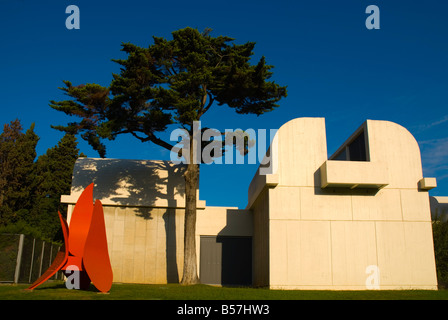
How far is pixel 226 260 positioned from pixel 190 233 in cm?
518

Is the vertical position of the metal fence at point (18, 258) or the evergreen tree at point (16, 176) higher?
the evergreen tree at point (16, 176)

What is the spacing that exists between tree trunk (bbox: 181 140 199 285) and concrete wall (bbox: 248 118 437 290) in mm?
4267

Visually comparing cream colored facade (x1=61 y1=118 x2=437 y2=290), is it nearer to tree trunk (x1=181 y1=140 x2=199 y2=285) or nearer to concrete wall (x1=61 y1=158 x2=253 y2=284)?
tree trunk (x1=181 y1=140 x2=199 y2=285)

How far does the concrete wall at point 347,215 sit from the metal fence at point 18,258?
35.1ft

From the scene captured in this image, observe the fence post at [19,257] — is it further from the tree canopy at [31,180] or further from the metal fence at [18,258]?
the tree canopy at [31,180]

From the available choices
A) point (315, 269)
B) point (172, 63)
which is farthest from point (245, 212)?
point (172, 63)

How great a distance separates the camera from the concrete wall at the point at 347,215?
1741cm

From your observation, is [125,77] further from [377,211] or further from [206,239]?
[377,211]

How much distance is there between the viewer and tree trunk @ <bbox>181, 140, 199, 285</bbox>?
19641mm

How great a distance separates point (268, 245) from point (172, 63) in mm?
10421
